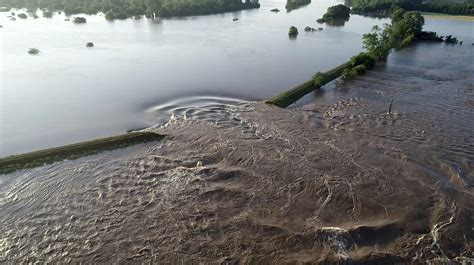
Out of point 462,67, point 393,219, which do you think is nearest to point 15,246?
point 393,219

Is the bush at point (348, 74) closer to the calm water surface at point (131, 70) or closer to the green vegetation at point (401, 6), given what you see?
the calm water surface at point (131, 70)

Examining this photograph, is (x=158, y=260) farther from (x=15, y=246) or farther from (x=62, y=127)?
(x=62, y=127)

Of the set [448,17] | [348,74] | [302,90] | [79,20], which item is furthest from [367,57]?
[448,17]

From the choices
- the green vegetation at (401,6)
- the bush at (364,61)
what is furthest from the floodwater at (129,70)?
the green vegetation at (401,6)

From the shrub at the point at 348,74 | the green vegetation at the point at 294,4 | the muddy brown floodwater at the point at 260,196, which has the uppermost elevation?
the green vegetation at the point at 294,4

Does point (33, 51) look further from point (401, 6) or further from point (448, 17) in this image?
point (401, 6)

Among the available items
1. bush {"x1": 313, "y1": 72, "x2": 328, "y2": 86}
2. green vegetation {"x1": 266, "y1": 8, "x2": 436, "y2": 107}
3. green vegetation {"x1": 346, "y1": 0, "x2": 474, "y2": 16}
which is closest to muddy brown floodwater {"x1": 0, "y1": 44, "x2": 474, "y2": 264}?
green vegetation {"x1": 266, "y1": 8, "x2": 436, "y2": 107}
